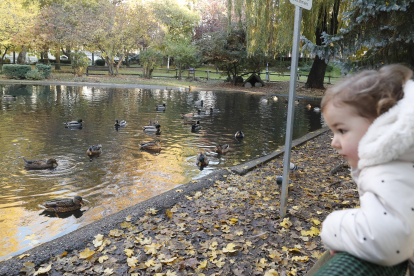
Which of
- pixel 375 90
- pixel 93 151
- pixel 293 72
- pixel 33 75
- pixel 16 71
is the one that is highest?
pixel 16 71

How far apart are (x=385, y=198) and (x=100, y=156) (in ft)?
25.9

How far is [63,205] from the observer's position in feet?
17.2

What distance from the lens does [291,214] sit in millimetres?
4461

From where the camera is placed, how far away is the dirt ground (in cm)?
328

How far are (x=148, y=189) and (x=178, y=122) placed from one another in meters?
7.17

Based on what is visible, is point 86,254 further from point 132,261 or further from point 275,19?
point 275,19

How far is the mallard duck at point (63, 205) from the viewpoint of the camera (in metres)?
5.26

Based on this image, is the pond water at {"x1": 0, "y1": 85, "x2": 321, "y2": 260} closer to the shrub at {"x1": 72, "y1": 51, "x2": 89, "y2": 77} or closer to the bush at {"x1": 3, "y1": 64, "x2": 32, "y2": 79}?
the bush at {"x1": 3, "y1": 64, "x2": 32, "y2": 79}

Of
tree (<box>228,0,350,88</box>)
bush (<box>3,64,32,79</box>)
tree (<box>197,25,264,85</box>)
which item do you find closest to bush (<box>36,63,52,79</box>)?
bush (<box>3,64,32,79</box>)

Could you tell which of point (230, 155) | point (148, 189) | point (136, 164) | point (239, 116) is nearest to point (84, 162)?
point (136, 164)

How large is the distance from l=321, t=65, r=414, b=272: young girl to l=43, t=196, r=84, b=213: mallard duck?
4951 mm

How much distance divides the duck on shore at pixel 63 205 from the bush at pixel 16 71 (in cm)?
2750

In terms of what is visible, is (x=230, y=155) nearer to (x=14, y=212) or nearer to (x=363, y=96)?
(x=14, y=212)

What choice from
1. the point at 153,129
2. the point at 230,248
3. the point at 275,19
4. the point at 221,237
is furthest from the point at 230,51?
the point at 230,248
